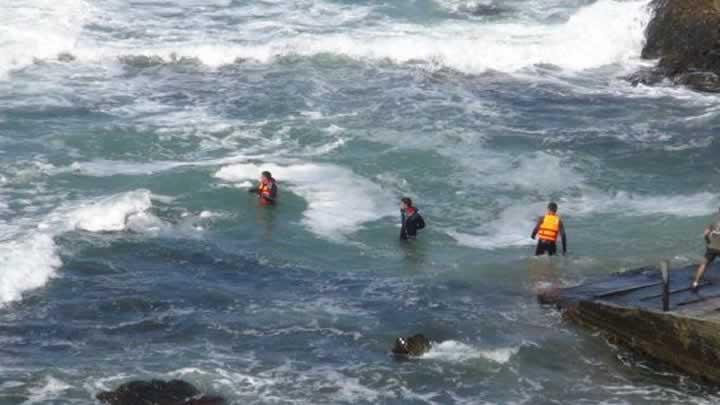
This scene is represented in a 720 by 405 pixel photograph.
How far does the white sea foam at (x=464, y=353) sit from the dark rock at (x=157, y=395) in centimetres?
304

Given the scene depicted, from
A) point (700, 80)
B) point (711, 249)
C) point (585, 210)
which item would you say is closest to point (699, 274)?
point (711, 249)

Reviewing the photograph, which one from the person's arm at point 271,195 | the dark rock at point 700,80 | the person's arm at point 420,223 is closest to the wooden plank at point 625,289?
the person's arm at point 420,223

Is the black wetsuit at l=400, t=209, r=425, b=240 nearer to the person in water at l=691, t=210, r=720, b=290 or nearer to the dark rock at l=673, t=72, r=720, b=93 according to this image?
the person in water at l=691, t=210, r=720, b=290

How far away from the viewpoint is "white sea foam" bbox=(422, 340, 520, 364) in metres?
15.3

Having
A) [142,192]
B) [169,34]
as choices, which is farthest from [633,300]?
[169,34]

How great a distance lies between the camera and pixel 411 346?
15375 millimetres

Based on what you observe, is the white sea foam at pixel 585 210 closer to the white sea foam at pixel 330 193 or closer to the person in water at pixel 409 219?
the person in water at pixel 409 219

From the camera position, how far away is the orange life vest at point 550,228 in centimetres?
1880

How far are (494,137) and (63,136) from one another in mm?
9321

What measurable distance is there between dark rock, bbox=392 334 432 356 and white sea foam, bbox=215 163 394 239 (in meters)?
A: 5.28

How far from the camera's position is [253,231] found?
67.8ft

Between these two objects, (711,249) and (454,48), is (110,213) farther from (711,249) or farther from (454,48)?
(454,48)

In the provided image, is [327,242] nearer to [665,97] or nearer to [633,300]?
[633,300]

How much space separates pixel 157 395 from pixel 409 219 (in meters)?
7.09
